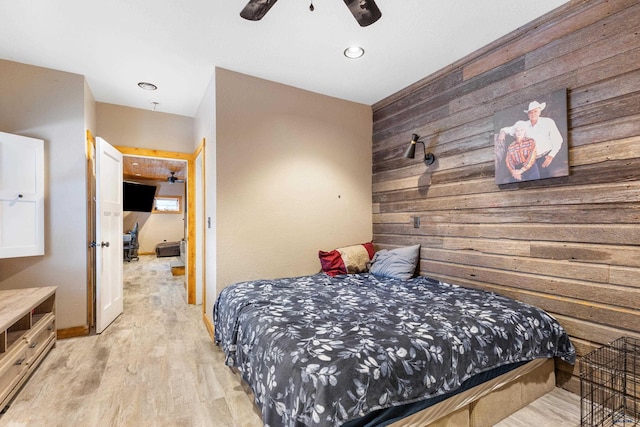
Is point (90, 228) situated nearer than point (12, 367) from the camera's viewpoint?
No

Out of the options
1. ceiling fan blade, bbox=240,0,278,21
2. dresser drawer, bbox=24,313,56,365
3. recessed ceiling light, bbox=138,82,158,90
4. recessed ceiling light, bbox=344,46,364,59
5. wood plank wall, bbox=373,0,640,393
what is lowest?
dresser drawer, bbox=24,313,56,365

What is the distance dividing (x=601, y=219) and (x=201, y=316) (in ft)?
12.6

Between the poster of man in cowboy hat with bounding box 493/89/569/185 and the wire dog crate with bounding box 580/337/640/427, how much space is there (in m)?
1.12

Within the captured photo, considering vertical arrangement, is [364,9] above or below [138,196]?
above

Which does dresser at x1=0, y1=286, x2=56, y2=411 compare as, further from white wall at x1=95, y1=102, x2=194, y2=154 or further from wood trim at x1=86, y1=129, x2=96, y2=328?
white wall at x1=95, y1=102, x2=194, y2=154

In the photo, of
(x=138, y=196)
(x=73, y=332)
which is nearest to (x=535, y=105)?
(x=73, y=332)

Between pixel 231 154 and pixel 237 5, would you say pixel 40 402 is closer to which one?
pixel 231 154

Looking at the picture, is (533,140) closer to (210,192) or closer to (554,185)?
(554,185)

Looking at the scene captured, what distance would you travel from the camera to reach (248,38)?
2410 mm

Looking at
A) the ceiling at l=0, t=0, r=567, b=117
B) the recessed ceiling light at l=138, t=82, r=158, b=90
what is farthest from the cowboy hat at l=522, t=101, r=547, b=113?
the recessed ceiling light at l=138, t=82, r=158, b=90

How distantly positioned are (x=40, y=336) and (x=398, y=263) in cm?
319

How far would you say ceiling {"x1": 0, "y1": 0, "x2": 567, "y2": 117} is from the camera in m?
2.08

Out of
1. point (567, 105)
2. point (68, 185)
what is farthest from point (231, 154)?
point (567, 105)

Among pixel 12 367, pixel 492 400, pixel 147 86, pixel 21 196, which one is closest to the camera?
pixel 492 400
